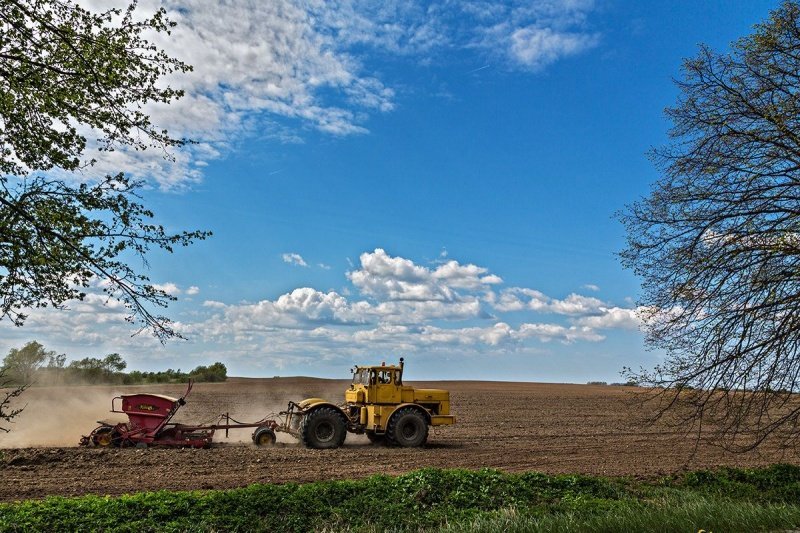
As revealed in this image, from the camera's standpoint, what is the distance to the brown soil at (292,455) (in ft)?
41.5

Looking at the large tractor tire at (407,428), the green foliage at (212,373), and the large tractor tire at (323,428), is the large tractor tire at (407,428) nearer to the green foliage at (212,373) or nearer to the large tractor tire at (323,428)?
the large tractor tire at (323,428)

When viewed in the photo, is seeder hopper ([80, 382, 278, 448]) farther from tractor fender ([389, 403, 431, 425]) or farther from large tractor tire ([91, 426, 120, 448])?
tractor fender ([389, 403, 431, 425])

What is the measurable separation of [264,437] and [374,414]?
332 cm

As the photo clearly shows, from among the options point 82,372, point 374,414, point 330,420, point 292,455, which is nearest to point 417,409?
point 374,414

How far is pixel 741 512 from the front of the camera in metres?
8.68

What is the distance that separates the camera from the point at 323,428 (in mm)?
17953

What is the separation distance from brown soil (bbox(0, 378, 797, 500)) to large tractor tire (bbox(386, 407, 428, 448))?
484 mm

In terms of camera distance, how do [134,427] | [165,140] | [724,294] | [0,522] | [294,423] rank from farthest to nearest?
[294,423] < [134,427] < [724,294] < [165,140] < [0,522]

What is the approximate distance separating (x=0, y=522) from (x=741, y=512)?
10.6 metres

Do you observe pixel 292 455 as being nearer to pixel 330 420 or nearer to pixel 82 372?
pixel 330 420

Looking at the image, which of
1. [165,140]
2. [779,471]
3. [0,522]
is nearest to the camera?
[0,522]

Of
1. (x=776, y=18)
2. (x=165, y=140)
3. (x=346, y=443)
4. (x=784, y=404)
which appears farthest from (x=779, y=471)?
(x=165, y=140)

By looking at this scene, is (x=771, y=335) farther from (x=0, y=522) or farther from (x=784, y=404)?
(x=0, y=522)

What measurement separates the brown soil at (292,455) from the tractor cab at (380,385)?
4.95ft
